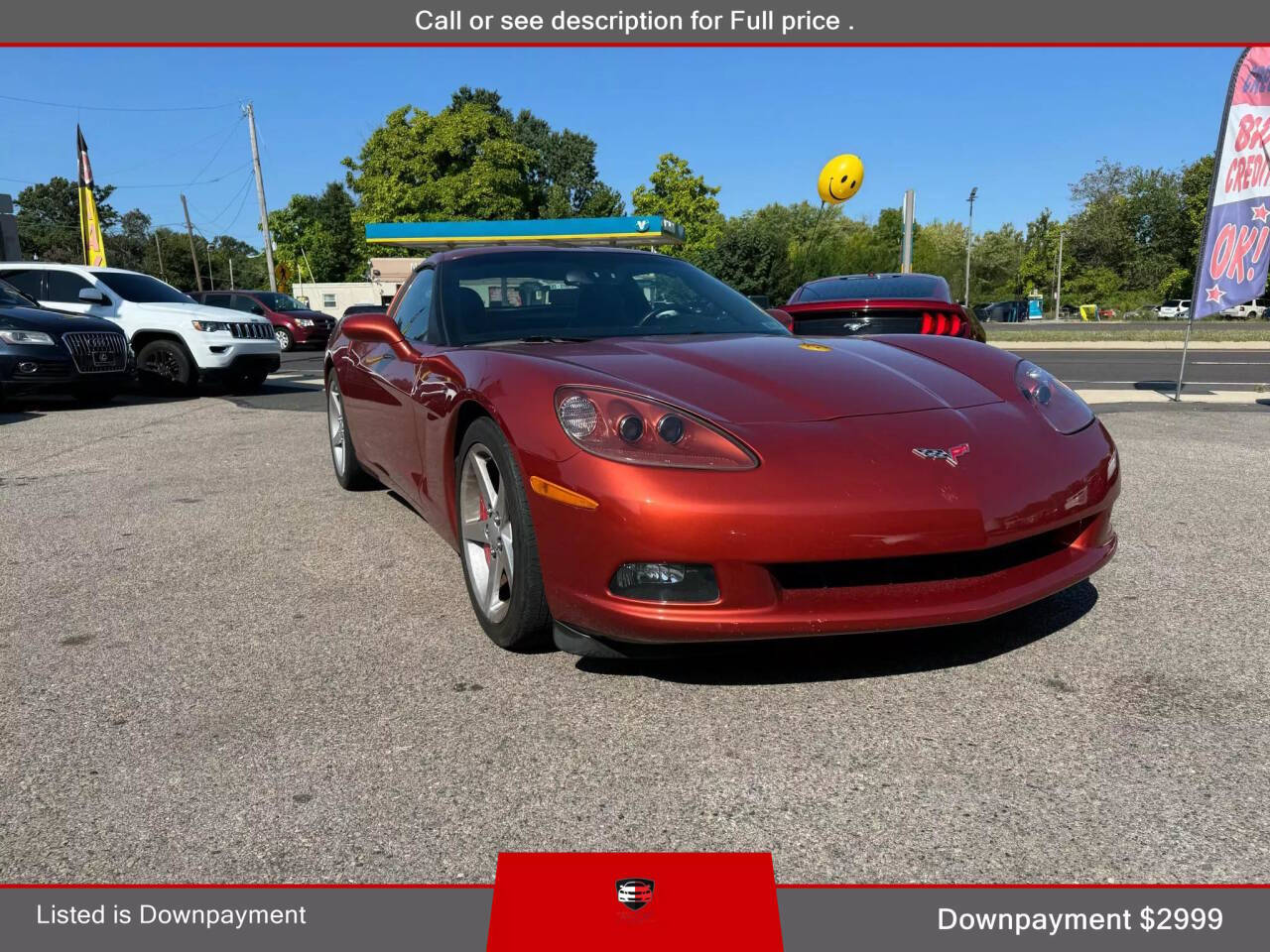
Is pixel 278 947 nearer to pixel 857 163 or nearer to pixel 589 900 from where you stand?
pixel 589 900

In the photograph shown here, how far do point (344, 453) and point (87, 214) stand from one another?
2165cm

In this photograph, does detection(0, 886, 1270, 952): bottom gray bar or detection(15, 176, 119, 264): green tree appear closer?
detection(0, 886, 1270, 952): bottom gray bar

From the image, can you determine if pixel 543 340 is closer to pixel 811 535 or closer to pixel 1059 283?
pixel 811 535

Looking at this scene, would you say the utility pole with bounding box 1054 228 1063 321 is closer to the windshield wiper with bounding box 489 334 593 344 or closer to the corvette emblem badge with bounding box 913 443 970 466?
the windshield wiper with bounding box 489 334 593 344

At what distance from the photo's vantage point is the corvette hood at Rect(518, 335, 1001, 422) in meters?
2.64

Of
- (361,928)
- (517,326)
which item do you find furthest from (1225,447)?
(361,928)

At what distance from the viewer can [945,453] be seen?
252 centimetres

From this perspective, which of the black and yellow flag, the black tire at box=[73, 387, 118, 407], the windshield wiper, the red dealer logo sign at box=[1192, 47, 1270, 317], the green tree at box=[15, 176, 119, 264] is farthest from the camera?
the green tree at box=[15, 176, 119, 264]

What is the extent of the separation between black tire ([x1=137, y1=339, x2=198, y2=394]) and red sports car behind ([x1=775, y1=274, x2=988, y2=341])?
7.36m

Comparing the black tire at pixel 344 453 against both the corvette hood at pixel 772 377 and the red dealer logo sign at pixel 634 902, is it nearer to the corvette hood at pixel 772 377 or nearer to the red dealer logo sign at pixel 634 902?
the corvette hood at pixel 772 377

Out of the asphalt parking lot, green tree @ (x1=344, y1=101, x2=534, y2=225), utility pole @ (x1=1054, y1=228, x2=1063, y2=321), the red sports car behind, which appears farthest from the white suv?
utility pole @ (x1=1054, y1=228, x2=1063, y2=321)

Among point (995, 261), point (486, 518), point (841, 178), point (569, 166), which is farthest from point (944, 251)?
point (486, 518)

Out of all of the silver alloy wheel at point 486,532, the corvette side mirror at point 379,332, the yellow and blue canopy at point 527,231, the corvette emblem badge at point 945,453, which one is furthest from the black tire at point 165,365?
the yellow and blue canopy at point 527,231

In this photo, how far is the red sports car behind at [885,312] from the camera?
7.36 meters
